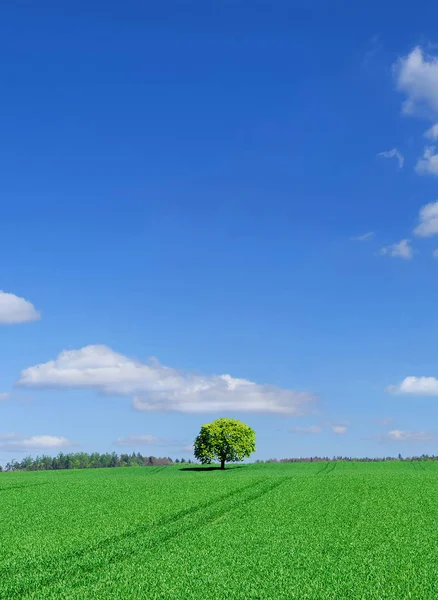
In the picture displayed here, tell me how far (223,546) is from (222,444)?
67.2 metres

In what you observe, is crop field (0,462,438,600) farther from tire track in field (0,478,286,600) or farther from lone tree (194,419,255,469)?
lone tree (194,419,255,469)

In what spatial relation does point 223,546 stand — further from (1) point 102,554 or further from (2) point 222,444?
(2) point 222,444

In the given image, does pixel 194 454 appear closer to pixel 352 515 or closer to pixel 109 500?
pixel 109 500

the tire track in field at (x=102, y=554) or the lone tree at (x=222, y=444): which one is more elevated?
the lone tree at (x=222, y=444)

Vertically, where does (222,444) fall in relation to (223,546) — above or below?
above

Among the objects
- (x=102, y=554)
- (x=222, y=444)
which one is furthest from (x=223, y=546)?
(x=222, y=444)

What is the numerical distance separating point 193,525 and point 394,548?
33.8ft

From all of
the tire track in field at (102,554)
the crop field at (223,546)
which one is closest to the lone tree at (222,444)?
the crop field at (223,546)

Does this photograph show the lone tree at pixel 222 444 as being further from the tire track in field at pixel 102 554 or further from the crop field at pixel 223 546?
the tire track in field at pixel 102 554

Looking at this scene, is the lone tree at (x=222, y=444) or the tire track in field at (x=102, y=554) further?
the lone tree at (x=222, y=444)

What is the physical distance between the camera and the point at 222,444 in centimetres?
8881

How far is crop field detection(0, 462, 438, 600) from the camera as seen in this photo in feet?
56.7

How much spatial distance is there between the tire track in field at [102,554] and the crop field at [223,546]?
5 cm

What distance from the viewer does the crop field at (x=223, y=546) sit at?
17.3 meters
